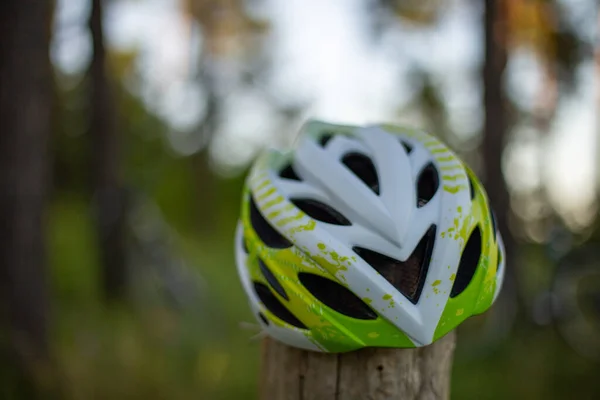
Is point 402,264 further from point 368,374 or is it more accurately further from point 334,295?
point 368,374

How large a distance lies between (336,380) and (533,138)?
15765mm

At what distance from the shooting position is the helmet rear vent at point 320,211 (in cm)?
183

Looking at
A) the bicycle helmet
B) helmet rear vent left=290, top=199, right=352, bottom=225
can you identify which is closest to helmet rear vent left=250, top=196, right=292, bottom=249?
the bicycle helmet

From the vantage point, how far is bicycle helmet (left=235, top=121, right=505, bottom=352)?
62.4 inches

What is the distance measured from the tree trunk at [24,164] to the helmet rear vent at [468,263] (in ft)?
11.1

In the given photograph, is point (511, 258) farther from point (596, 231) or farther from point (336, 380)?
point (336, 380)

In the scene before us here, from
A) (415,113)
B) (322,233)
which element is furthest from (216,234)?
(322,233)

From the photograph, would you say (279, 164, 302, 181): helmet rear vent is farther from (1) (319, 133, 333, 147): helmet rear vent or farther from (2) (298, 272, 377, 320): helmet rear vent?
(2) (298, 272, 377, 320): helmet rear vent

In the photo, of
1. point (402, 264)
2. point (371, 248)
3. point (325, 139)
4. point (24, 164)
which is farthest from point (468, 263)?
point (24, 164)

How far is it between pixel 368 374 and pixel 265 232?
1.97 feet

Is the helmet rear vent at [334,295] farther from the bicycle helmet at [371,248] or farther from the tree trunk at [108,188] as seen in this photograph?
the tree trunk at [108,188]

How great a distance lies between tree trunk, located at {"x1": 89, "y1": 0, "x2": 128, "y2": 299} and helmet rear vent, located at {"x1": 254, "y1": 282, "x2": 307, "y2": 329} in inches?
231

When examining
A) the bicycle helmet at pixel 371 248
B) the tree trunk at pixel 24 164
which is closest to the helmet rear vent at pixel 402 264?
the bicycle helmet at pixel 371 248

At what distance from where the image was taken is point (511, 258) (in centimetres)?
596
